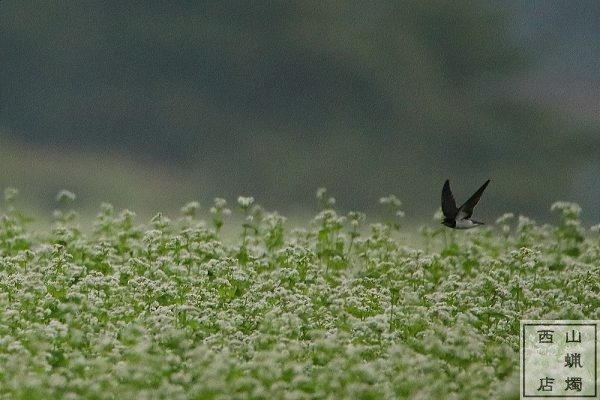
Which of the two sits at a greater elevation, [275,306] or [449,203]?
[449,203]

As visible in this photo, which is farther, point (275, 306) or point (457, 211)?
point (457, 211)

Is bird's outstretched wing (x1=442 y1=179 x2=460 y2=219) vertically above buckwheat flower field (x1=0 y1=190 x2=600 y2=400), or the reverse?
bird's outstretched wing (x1=442 y1=179 x2=460 y2=219)

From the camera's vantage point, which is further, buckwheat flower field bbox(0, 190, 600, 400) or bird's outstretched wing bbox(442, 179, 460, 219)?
bird's outstretched wing bbox(442, 179, 460, 219)

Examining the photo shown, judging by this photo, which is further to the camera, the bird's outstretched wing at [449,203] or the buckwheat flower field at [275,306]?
the bird's outstretched wing at [449,203]

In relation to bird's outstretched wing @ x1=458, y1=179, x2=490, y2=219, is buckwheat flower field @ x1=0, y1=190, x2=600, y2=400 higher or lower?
lower

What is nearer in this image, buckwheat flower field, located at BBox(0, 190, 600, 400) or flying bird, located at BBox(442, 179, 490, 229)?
buckwheat flower field, located at BBox(0, 190, 600, 400)

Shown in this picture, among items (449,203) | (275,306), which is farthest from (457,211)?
(275,306)

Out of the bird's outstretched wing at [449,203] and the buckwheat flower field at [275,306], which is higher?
the bird's outstretched wing at [449,203]

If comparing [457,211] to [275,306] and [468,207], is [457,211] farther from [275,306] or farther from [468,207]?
[275,306]

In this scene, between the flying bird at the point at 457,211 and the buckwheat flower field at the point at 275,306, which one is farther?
the flying bird at the point at 457,211
